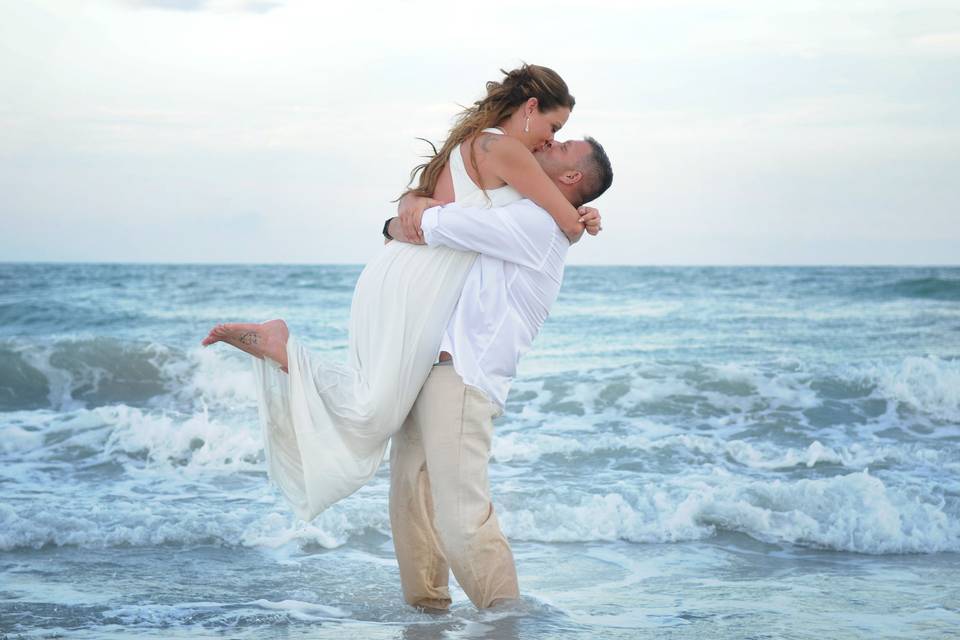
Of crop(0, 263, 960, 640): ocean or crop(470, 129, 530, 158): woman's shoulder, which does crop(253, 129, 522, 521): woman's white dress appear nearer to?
crop(470, 129, 530, 158): woman's shoulder

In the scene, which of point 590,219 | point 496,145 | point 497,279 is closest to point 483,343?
point 497,279

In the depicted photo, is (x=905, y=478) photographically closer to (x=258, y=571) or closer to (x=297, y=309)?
(x=258, y=571)

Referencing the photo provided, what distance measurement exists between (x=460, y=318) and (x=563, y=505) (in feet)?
10.0

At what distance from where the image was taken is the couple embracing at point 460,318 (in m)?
3.25

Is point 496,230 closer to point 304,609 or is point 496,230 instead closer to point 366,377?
point 366,377

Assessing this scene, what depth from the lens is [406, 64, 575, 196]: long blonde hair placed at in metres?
3.26

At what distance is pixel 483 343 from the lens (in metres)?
3.32

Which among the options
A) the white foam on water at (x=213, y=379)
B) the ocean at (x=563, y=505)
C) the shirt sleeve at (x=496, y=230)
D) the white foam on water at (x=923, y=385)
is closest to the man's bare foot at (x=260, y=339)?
the shirt sleeve at (x=496, y=230)

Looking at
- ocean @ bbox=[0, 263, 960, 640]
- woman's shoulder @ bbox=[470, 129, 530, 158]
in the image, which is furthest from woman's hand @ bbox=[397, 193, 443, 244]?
ocean @ bbox=[0, 263, 960, 640]

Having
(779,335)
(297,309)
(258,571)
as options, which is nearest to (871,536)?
(258,571)

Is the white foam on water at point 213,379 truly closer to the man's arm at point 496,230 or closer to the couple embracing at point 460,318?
the couple embracing at point 460,318

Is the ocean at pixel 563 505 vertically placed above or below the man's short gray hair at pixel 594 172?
below

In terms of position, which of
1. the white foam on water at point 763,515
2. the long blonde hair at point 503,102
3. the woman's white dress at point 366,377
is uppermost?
Result: the long blonde hair at point 503,102

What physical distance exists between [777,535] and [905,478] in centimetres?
186
